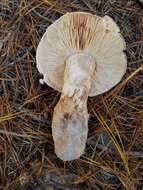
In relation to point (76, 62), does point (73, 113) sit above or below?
below

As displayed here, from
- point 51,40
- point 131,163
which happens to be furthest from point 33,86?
point 131,163

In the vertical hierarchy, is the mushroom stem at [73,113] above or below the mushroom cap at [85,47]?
below

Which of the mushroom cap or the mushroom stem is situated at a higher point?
the mushroom cap

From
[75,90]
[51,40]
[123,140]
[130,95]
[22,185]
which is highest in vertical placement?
[51,40]

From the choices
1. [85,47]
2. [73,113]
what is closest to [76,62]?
[85,47]

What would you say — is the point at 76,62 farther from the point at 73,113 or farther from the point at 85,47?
the point at 73,113

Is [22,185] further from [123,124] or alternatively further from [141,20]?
[141,20]

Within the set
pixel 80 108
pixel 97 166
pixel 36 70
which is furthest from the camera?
pixel 36 70
